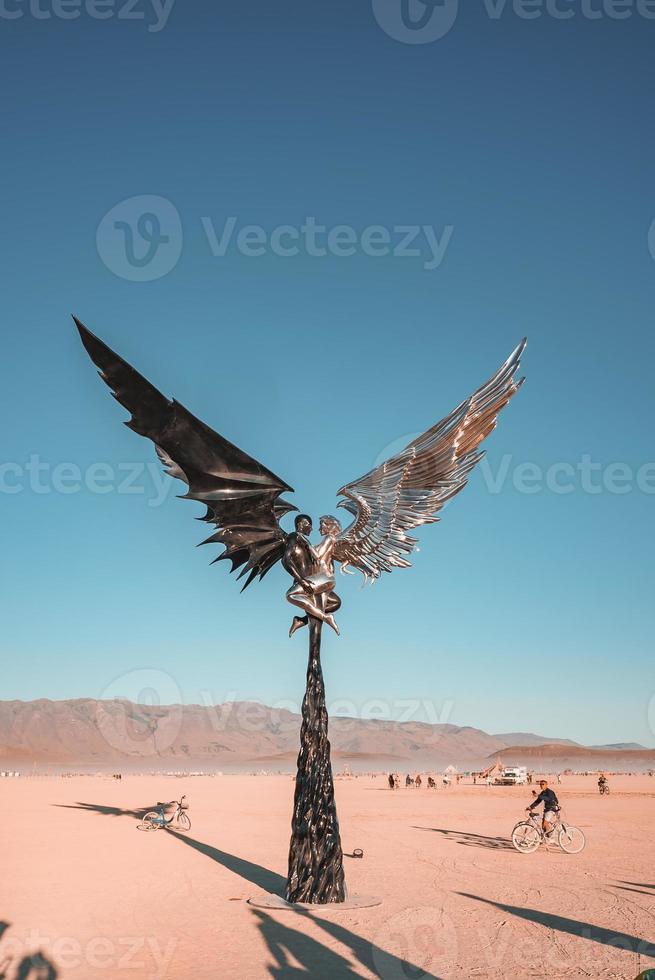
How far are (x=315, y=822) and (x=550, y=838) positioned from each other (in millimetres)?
9378

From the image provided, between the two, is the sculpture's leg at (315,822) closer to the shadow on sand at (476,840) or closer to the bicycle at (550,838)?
the bicycle at (550,838)

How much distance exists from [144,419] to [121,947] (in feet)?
21.3

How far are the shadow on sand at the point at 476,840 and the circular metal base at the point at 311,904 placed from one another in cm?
834

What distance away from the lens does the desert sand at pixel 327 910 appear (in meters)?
9.95

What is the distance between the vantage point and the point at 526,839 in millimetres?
20109

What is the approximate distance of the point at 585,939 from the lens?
36.6 feet

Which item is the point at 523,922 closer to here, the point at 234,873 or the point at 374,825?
the point at 234,873

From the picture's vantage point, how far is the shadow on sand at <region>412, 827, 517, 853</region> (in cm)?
2122

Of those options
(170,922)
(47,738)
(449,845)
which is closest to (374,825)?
(449,845)

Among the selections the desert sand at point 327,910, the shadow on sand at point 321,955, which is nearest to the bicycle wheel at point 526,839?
the desert sand at point 327,910

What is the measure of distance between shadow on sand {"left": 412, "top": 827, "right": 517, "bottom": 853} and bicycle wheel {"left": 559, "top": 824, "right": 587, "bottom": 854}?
3.65 feet

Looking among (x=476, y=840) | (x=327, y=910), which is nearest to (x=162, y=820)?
(x=476, y=840)

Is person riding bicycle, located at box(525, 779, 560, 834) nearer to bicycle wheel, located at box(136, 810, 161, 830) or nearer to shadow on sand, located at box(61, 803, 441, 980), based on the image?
shadow on sand, located at box(61, 803, 441, 980)

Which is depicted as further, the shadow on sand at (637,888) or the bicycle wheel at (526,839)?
the bicycle wheel at (526,839)
